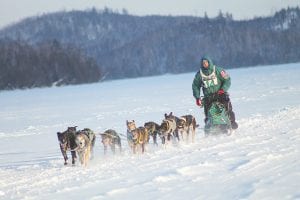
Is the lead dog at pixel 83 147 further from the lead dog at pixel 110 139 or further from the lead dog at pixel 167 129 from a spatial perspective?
the lead dog at pixel 167 129

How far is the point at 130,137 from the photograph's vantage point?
35.8 ft

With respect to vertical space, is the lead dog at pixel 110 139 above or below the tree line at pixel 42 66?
below

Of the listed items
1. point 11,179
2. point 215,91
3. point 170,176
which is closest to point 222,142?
point 215,91

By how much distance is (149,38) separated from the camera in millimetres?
196625

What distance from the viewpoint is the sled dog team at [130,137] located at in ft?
33.8

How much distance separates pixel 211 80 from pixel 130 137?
8.11 feet

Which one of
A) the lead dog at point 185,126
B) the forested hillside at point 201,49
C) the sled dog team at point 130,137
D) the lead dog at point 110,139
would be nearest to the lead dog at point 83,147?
the sled dog team at point 130,137

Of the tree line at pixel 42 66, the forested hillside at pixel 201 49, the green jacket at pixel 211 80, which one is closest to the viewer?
the green jacket at pixel 211 80

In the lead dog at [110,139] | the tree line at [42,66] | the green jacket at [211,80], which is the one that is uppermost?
the tree line at [42,66]

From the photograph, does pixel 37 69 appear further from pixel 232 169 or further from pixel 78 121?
pixel 232 169

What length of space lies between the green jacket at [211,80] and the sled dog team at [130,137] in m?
0.83

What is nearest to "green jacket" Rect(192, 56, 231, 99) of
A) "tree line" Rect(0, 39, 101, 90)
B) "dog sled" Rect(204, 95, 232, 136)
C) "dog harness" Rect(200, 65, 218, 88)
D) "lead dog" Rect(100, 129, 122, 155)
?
"dog harness" Rect(200, 65, 218, 88)

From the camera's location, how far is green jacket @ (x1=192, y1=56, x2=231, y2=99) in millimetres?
11978

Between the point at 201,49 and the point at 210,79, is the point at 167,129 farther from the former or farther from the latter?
the point at 201,49
